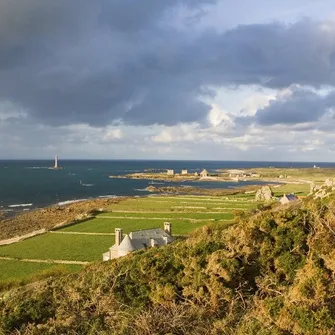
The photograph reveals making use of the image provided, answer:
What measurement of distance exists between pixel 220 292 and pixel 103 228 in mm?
49490

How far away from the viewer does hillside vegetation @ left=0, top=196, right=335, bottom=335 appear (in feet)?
30.1

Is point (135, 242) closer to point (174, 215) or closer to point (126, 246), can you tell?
point (126, 246)

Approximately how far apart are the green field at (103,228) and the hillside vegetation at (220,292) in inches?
1037

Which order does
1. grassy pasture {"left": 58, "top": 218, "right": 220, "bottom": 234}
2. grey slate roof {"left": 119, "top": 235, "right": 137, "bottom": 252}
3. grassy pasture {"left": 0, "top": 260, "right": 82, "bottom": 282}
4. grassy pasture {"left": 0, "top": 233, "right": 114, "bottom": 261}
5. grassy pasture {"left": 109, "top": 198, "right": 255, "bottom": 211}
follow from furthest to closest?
1. grassy pasture {"left": 109, "top": 198, "right": 255, "bottom": 211}
2. grassy pasture {"left": 58, "top": 218, "right": 220, "bottom": 234}
3. grassy pasture {"left": 0, "top": 233, "right": 114, "bottom": 261}
4. grassy pasture {"left": 0, "top": 260, "right": 82, "bottom": 282}
5. grey slate roof {"left": 119, "top": 235, "right": 137, "bottom": 252}

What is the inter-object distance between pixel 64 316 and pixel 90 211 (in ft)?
211

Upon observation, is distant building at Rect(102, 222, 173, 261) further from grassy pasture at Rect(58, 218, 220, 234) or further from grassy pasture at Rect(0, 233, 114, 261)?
grassy pasture at Rect(58, 218, 220, 234)

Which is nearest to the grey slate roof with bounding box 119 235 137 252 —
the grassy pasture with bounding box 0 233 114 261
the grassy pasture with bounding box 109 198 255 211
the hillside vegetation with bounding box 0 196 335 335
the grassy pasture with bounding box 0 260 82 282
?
the grassy pasture with bounding box 0 260 82 282

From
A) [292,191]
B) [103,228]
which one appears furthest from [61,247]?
[292,191]

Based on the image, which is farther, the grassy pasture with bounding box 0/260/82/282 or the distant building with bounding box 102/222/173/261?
the grassy pasture with bounding box 0/260/82/282

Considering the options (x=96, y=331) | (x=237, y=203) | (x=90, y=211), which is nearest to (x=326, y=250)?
(x=96, y=331)

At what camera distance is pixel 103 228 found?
196 feet

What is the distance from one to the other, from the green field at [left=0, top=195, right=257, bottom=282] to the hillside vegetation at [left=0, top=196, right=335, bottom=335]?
2635 cm

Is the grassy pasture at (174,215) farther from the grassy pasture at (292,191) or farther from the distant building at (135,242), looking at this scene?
the grassy pasture at (292,191)

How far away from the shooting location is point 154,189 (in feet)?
419
